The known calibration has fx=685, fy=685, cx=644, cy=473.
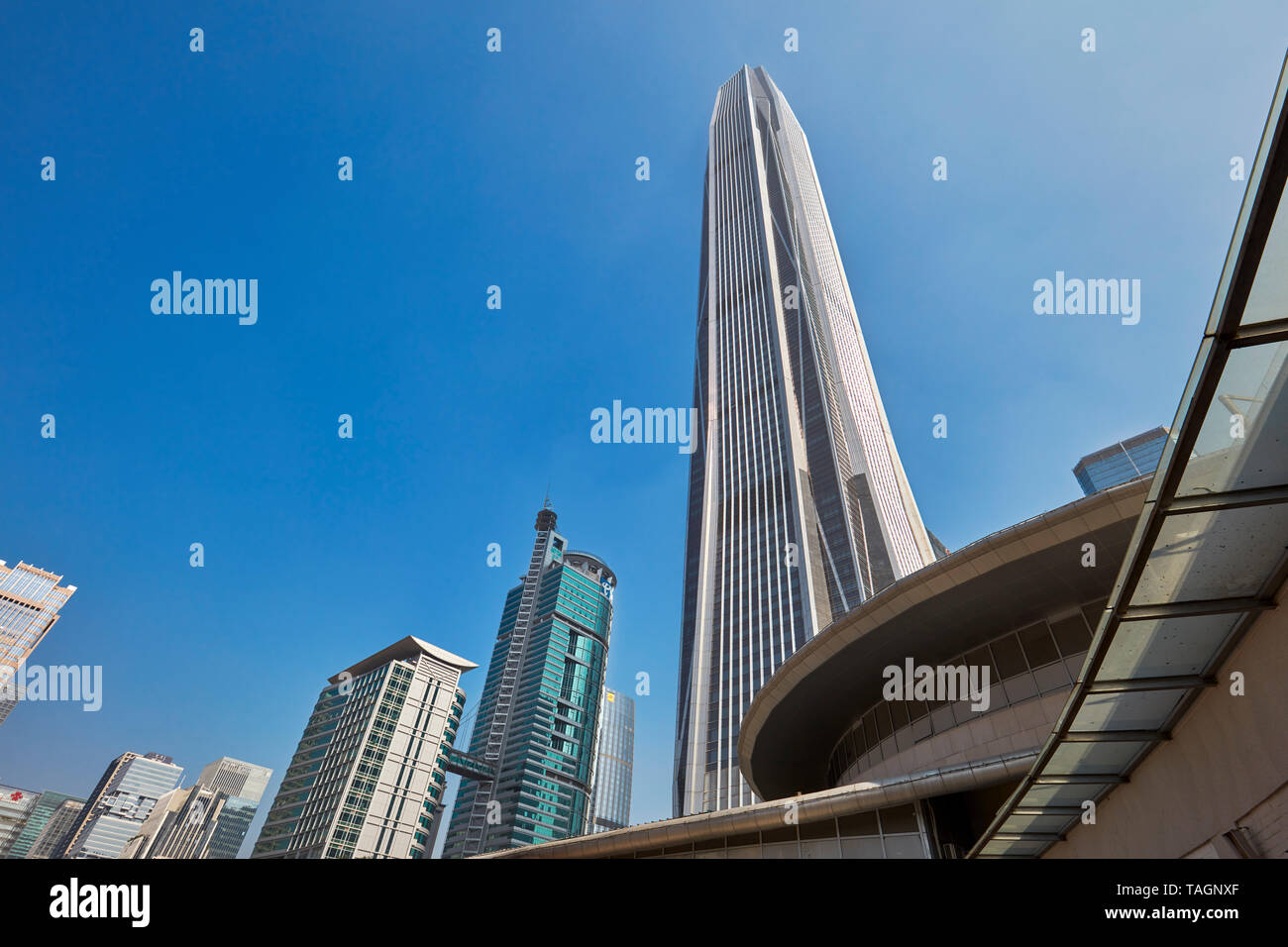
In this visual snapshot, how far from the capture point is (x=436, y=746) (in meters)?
125

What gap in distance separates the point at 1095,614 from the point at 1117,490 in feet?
12.2

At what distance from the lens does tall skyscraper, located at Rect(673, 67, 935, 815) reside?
3750 inches

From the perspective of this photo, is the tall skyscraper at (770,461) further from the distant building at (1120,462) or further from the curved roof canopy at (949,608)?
the distant building at (1120,462)

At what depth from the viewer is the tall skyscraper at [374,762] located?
357 feet

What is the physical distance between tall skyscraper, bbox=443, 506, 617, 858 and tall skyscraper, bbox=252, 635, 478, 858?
108 feet

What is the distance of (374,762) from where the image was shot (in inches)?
4500

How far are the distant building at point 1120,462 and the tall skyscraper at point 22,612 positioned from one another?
774 feet

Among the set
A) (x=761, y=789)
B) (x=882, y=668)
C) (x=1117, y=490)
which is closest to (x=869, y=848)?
(x=882, y=668)

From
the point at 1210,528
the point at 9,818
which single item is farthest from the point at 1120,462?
the point at 9,818

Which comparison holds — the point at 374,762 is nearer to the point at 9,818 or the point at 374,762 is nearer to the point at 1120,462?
the point at 9,818

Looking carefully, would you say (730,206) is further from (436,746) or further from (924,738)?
(924,738)

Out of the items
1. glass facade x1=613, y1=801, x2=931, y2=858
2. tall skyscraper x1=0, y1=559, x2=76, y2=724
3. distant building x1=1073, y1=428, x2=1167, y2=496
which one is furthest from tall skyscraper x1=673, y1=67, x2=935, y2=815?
tall skyscraper x1=0, y1=559, x2=76, y2=724

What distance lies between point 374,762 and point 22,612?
99.6 m

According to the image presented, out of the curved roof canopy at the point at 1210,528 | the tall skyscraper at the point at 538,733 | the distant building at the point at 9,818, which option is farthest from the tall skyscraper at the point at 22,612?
the curved roof canopy at the point at 1210,528
